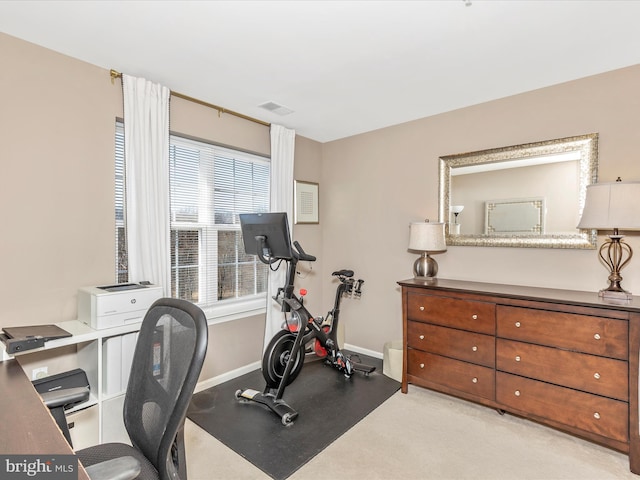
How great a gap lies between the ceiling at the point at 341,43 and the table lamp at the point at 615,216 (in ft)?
2.94

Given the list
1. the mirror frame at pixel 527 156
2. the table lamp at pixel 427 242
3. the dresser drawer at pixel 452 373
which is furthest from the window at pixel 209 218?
the mirror frame at pixel 527 156

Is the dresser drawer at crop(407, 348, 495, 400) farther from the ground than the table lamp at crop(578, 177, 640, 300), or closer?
closer

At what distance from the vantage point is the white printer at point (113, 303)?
80.4 inches

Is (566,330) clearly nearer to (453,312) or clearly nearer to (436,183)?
(453,312)

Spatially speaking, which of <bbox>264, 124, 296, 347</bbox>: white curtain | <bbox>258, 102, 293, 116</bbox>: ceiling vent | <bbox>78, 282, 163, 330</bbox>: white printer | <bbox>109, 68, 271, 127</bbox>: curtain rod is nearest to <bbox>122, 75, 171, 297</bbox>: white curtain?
<bbox>109, 68, 271, 127</bbox>: curtain rod

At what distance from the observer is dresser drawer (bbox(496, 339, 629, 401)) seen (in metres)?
2.02

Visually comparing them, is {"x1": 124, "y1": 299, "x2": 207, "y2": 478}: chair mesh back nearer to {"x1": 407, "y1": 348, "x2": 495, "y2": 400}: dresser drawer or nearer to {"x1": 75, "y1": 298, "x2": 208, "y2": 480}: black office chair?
{"x1": 75, "y1": 298, "x2": 208, "y2": 480}: black office chair

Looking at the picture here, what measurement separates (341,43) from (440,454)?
263 centimetres

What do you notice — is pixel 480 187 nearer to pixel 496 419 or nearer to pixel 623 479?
pixel 496 419

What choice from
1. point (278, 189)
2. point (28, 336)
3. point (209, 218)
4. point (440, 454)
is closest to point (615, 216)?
point (440, 454)

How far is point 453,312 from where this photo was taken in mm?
2664

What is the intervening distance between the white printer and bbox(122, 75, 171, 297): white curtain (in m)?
0.28

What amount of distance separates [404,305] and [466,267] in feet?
2.35

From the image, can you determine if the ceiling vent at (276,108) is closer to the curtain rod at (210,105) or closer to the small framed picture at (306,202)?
the curtain rod at (210,105)
